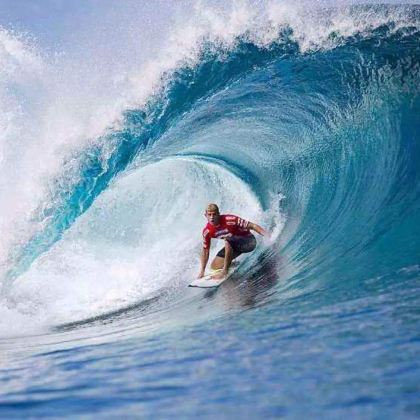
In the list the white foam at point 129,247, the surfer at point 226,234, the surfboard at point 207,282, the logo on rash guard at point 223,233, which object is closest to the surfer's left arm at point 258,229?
the surfer at point 226,234

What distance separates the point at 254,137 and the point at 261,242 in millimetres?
3342

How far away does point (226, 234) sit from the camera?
8016 mm

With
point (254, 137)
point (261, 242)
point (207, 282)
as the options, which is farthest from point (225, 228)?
point (254, 137)

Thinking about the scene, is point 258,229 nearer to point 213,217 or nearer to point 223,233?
point 223,233

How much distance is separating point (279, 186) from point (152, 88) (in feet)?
11.3

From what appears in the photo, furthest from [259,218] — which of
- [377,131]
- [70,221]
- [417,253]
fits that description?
[417,253]

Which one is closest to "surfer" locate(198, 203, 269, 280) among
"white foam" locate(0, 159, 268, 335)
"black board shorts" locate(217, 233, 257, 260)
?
"black board shorts" locate(217, 233, 257, 260)

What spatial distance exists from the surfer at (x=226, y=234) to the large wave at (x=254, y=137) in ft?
1.11

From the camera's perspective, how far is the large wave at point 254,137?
8344 millimetres

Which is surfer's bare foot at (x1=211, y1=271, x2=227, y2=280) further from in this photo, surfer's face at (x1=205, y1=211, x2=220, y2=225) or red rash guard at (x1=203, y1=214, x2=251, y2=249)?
surfer's face at (x1=205, y1=211, x2=220, y2=225)

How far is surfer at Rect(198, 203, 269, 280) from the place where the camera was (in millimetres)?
7820

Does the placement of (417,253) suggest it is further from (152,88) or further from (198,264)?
(152,88)

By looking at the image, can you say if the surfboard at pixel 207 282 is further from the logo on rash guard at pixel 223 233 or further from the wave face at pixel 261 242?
the logo on rash guard at pixel 223 233

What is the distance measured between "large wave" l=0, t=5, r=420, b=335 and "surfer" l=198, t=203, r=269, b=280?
1.11 feet
